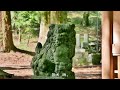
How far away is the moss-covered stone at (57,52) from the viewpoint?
4625mm

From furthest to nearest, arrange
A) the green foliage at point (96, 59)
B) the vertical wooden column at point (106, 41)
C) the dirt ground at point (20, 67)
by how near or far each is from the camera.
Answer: the vertical wooden column at point (106, 41)
the green foliage at point (96, 59)
the dirt ground at point (20, 67)

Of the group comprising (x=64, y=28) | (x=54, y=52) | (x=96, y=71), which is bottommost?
(x=96, y=71)

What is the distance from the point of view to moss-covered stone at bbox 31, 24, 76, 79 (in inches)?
182

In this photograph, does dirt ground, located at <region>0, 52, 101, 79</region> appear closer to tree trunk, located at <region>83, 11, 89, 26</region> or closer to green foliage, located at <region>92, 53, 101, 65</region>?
green foliage, located at <region>92, 53, 101, 65</region>

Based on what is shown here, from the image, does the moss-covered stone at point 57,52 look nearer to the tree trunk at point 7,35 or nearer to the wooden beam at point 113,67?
the tree trunk at point 7,35

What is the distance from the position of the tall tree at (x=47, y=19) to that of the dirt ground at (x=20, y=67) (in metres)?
0.39

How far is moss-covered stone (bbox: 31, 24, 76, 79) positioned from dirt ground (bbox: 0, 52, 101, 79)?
9cm

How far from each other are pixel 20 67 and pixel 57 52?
0.62 m

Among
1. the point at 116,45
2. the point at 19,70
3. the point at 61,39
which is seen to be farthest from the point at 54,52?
the point at 116,45

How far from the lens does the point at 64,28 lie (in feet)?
15.5

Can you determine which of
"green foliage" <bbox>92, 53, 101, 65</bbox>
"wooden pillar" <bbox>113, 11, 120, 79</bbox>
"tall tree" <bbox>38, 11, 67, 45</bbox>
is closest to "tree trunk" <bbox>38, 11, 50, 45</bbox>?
"tall tree" <bbox>38, 11, 67, 45</bbox>

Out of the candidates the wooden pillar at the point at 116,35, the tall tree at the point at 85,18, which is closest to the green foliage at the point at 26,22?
the tall tree at the point at 85,18
